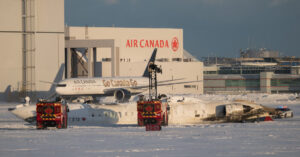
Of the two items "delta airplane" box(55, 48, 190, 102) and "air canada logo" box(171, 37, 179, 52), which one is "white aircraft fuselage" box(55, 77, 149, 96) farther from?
"air canada logo" box(171, 37, 179, 52)

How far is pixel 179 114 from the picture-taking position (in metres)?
41.4

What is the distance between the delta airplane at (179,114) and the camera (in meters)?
41.6

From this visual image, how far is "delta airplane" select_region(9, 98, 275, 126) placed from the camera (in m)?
41.6

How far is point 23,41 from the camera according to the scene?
275ft

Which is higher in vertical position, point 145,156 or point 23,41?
point 23,41

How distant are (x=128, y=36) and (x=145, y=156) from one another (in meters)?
97.4

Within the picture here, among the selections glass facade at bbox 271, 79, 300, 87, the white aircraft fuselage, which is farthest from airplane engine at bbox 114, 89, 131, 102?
glass facade at bbox 271, 79, 300, 87

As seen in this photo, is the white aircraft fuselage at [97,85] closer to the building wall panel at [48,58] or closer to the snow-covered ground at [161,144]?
the building wall panel at [48,58]

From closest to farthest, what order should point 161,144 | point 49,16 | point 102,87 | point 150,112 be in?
point 161,144 < point 150,112 < point 102,87 < point 49,16

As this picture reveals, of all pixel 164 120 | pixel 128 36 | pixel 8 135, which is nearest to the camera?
pixel 8 135

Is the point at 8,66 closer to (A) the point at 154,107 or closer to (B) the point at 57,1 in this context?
(B) the point at 57,1

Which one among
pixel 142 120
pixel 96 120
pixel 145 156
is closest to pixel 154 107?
pixel 142 120

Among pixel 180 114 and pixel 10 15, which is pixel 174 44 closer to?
pixel 10 15

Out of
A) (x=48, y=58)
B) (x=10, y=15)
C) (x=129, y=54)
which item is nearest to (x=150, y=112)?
(x=48, y=58)
